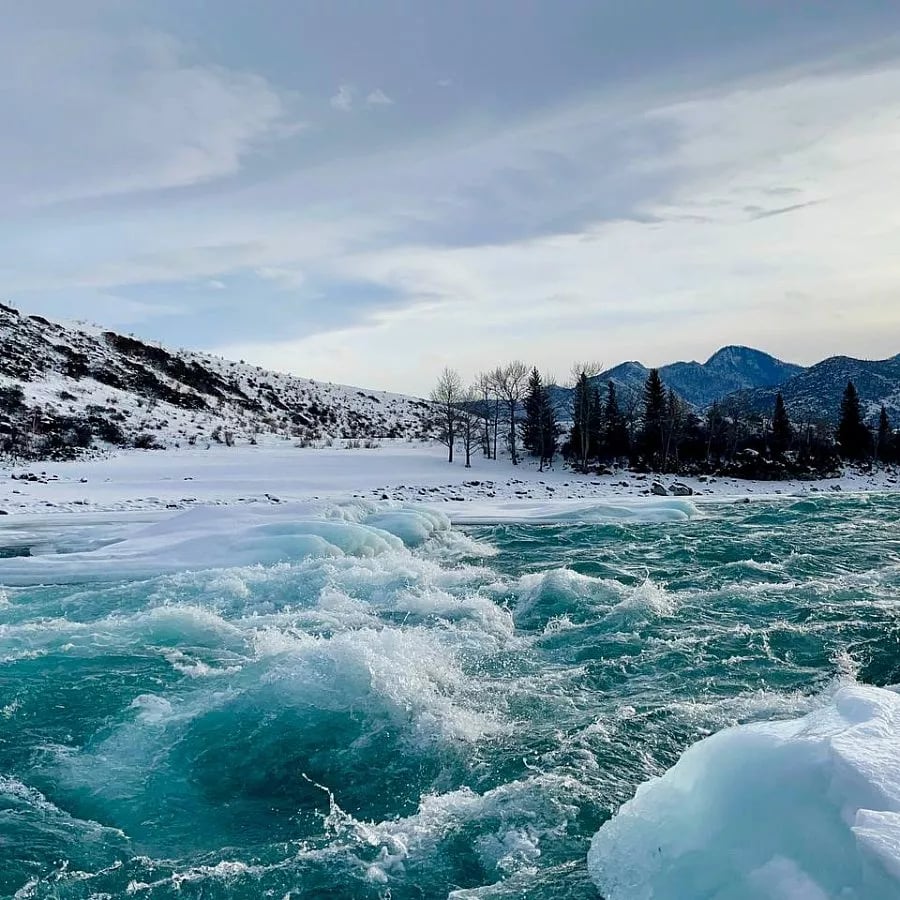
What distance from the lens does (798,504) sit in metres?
23.0

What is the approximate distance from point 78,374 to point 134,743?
50902mm

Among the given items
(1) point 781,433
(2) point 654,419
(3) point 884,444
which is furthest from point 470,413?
(3) point 884,444

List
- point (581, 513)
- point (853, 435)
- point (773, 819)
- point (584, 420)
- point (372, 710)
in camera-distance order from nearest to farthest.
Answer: point (773, 819) → point (372, 710) → point (581, 513) → point (584, 420) → point (853, 435)

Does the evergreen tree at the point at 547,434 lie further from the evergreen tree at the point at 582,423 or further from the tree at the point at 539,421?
the evergreen tree at the point at 582,423

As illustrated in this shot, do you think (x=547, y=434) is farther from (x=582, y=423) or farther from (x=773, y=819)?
(x=773, y=819)

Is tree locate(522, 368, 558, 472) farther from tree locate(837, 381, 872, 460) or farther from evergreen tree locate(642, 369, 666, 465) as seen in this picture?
tree locate(837, 381, 872, 460)

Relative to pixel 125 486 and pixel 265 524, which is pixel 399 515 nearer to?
pixel 265 524

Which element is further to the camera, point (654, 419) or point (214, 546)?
point (654, 419)

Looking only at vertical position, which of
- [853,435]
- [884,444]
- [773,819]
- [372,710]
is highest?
[853,435]

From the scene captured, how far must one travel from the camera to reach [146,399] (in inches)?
1911

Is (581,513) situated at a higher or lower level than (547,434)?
lower

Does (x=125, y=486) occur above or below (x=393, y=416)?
below

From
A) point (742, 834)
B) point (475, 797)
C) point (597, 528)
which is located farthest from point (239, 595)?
point (597, 528)

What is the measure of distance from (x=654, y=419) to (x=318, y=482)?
26.3 metres
